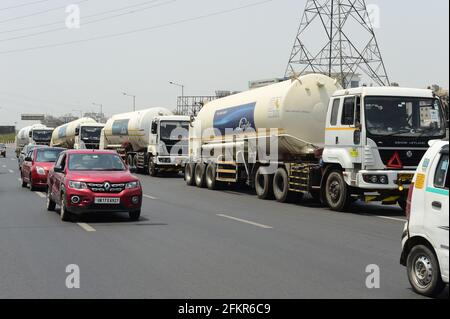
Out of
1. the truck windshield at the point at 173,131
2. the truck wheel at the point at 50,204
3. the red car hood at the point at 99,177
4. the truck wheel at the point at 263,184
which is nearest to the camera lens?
the red car hood at the point at 99,177

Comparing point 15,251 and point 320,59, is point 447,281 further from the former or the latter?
point 320,59

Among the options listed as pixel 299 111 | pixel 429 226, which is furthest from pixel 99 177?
pixel 429 226

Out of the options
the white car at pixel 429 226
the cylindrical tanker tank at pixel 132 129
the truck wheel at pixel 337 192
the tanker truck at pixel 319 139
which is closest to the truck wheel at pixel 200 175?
the tanker truck at pixel 319 139

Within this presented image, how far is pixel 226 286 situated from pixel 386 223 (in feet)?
24.9

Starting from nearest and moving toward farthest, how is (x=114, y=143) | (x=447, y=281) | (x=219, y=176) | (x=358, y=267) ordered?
(x=447, y=281)
(x=358, y=267)
(x=219, y=176)
(x=114, y=143)

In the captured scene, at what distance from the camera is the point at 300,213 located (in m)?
16.2

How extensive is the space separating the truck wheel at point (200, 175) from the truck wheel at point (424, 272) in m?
19.4

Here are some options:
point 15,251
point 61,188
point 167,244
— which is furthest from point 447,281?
point 61,188

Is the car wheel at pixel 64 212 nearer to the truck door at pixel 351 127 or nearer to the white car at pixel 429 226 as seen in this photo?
Result: the truck door at pixel 351 127

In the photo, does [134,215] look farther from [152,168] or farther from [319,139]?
[152,168]

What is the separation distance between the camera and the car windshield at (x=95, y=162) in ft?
47.1

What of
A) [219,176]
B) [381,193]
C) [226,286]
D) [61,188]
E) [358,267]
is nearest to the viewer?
[226,286]

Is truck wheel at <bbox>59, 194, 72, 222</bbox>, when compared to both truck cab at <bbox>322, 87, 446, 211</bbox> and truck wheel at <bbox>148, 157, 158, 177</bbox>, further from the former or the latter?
truck wheel at <bbox>148, 157, 158, 177</bbox>

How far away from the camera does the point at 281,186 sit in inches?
770
